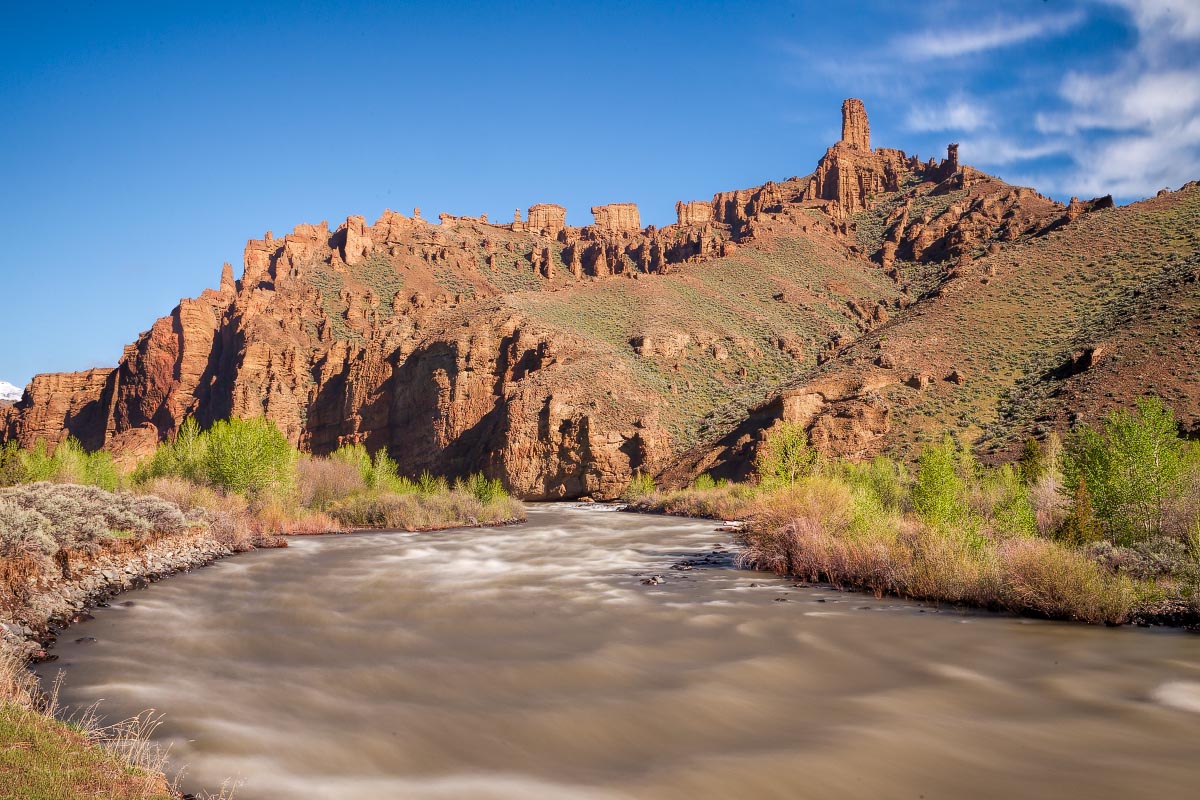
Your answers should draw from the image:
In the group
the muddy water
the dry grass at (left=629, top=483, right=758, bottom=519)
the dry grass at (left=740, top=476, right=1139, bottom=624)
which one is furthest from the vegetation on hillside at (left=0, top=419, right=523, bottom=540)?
the dry grass at (left=740, top=476, right=1139, bottom=624)

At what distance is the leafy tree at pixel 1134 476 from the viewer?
1308cm

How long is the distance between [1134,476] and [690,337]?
175ft

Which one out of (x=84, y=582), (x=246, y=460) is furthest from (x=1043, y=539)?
(x=246, y=460)

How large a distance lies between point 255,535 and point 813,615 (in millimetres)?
20117

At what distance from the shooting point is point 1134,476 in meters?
13.4

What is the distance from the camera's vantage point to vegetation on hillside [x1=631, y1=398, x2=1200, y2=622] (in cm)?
1102

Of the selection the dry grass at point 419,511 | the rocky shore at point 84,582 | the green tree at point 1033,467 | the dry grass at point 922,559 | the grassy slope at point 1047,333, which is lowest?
the dry grass at point 419,511

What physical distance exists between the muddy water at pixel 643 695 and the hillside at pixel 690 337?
28366mm

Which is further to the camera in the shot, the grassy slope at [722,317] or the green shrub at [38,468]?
the grassy slope at [722,317]

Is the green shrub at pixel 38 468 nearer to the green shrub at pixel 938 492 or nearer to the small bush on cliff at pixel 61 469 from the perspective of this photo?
the small bush on cliff at pixel 61 469

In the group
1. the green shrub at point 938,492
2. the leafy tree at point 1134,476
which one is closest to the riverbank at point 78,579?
the green shrub at point 938,492

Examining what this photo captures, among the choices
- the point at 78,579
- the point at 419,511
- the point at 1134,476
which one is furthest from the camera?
the point at 419,511

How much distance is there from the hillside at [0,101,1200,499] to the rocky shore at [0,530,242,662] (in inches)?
1284

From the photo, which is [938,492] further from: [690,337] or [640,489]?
[690,337]
